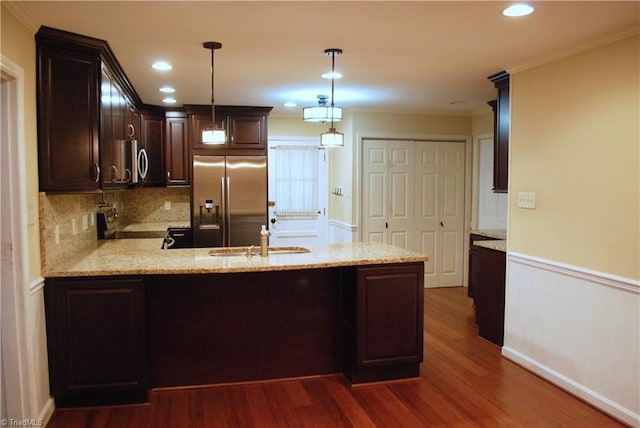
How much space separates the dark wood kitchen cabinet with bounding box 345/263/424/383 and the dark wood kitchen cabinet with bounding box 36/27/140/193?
1.89 m

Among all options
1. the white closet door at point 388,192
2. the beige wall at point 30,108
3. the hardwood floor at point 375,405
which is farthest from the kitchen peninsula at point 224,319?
the white closet door at point 388,192

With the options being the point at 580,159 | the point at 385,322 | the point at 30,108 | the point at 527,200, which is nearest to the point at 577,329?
the point at 527,200

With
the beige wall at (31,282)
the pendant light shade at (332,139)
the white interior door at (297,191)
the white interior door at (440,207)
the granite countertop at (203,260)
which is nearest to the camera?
the beige wall at (31,282)

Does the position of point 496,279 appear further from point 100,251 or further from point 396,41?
point 100,251

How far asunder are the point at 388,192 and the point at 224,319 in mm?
3400

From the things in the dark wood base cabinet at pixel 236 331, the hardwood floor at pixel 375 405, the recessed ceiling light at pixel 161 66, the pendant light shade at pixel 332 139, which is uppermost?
the recessed ceiling light at pixel 161 66

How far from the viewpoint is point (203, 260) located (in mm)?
3354

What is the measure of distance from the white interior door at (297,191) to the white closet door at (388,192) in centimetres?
79

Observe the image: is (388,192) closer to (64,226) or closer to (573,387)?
(573,387)

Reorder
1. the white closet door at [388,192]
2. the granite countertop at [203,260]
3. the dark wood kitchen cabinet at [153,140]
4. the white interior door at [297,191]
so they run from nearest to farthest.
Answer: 1. the granite countertop at [203,260]
2. the dark wood kitchen cabinet at [153,140]
3. the white closet door at [388,192]
4. the white interior door at [297,191]

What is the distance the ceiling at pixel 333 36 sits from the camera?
2.60 metres

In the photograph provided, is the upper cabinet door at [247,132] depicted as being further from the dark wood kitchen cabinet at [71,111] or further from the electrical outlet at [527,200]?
the electrical outlet at [527,200]

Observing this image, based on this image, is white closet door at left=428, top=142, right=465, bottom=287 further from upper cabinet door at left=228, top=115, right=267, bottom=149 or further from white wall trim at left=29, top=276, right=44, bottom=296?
white wall trim at left=29, top=276, right=44, bottom=296

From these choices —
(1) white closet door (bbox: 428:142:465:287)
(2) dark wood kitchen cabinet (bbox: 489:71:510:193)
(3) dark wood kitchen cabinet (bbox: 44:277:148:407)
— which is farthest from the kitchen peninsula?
(1) white closet door (bbox: 428:142:465:287)
